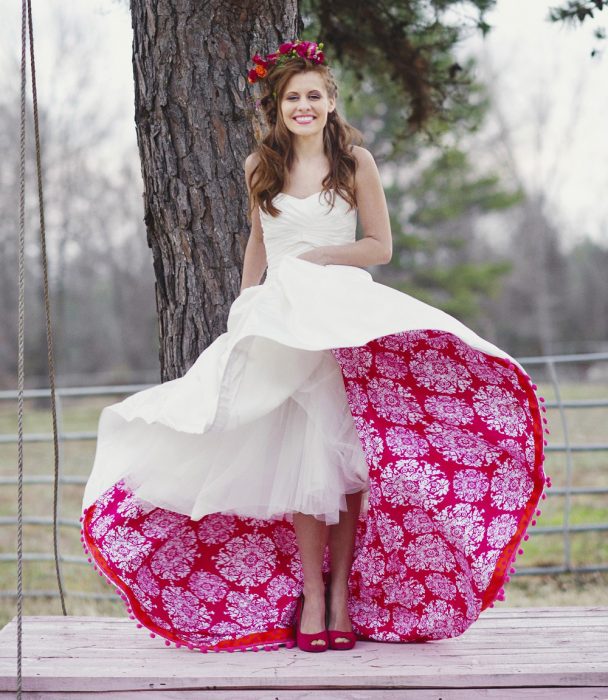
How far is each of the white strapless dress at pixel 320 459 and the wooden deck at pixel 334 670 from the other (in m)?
0.13

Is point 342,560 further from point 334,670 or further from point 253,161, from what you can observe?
point 253,161

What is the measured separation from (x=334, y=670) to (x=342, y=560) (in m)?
0.39

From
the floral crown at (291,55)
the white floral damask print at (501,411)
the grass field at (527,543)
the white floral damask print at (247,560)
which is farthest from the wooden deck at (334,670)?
the grass field at (527,543)

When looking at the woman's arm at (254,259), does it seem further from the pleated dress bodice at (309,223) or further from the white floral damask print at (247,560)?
the white floral damask print at (247,560)

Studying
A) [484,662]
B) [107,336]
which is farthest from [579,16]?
[107,336]

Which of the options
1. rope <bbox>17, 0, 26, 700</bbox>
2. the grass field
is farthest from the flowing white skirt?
the grass field

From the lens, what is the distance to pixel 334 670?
252cm

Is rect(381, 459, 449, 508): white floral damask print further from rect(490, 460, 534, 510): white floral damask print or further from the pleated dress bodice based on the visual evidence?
the pleated dress bodice

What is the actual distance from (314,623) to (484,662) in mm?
529

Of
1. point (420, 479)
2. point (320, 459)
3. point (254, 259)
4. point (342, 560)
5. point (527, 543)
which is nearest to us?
point (320, 459)

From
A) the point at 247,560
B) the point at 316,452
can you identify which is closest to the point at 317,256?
the point at 316,452

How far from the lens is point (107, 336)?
27.8 metres

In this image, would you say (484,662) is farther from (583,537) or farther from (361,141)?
(583,537)

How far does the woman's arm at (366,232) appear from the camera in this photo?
2.86 meters
